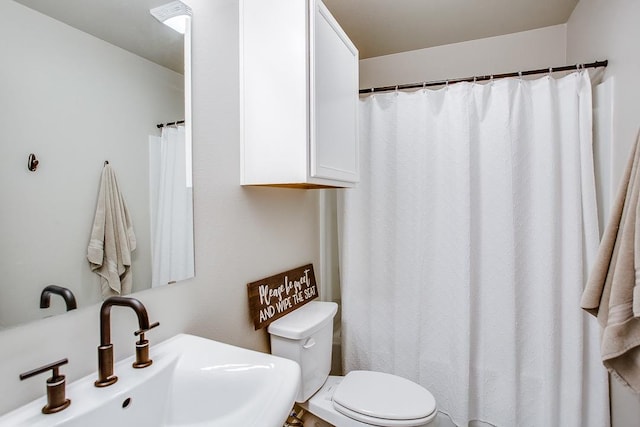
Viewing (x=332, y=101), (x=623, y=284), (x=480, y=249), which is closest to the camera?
(x=623, y=284)

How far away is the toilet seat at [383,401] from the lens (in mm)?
1389

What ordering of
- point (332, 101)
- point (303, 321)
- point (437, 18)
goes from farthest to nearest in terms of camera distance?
point (437, 18) < point (303, 321) < point (332, 101)

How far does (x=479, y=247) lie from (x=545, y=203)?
15.1 inches

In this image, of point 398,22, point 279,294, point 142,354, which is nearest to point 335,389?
point 279,294

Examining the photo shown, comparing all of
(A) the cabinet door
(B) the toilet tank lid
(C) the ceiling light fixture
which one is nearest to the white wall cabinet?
(A) the cabinet door

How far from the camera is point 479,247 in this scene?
181cm

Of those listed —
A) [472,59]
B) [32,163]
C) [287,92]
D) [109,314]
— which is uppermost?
[472,59]

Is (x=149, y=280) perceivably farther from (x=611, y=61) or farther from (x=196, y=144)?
(x=611, y=61)

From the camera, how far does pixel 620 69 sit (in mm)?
1428

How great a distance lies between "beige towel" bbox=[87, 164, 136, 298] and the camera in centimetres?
87

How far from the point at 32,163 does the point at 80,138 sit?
0.12 metres

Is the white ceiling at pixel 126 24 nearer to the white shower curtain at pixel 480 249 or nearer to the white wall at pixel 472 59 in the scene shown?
the white shower curtain at pixel 480 249

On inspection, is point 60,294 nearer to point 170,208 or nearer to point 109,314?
→ point 109,314

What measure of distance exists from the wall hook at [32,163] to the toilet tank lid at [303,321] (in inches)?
40.9
